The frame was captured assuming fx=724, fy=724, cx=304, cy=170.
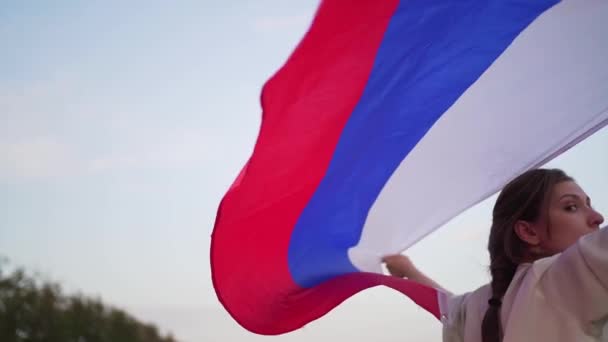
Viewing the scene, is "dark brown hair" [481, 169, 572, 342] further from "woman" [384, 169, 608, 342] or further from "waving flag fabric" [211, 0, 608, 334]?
"waving flag fabric" [211, 0, 608, 334]

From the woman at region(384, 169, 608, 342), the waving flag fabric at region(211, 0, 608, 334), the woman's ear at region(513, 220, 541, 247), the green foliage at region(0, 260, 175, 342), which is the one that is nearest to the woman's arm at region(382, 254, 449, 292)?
the waving flag fabric at region(211, 0, 608, 334)

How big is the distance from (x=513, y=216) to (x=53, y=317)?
12987 mm

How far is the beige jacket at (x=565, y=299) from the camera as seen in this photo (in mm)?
1534

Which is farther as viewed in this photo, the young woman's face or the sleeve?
the young woman's face

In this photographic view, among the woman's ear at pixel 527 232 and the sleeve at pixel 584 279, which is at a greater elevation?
the woman's ear at pixel 527 232

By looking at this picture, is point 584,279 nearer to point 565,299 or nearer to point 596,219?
point 565,299

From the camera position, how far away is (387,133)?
2373 mm

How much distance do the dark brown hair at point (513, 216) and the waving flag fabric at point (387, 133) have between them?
0.29 m

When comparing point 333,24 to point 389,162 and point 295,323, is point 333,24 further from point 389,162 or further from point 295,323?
point 295,323

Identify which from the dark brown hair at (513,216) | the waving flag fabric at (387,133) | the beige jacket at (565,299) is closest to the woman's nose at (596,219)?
the dark brown hair at (513,216)

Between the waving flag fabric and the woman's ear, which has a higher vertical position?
the waving flag fabric

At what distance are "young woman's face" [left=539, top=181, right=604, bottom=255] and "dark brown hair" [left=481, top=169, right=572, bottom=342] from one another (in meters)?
0.03

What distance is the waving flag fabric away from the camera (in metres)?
2.09

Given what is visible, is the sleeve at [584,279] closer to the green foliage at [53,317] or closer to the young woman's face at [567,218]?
the young woman's face at [567,218]
